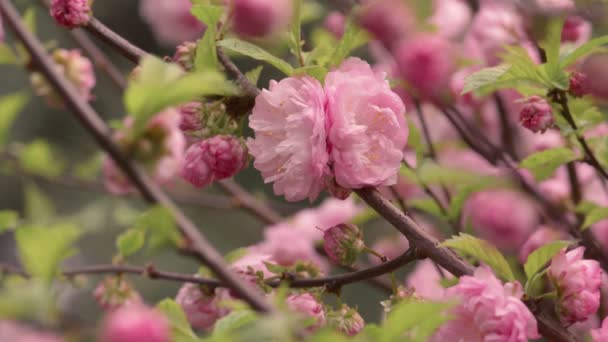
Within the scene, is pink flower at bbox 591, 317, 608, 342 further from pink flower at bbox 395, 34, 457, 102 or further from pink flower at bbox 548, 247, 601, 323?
pink flower at bbox 395, 34, 457, 102

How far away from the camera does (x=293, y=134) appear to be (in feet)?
1.81

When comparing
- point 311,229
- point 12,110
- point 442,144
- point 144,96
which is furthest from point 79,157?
point 144,96

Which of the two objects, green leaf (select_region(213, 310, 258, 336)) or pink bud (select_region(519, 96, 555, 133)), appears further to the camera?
pink bud (select_region(519, 96, 555, 133))

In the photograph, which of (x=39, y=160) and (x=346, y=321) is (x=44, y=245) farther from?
(x=39, y=160)

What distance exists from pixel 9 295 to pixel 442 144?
70 centimetres

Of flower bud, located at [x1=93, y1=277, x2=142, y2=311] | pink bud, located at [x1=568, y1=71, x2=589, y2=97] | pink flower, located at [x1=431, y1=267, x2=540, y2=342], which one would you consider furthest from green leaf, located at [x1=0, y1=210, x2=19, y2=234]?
pink bud, located at [x1=568, y1=71, x2=589, y2=97]

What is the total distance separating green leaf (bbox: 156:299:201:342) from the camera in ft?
1.66

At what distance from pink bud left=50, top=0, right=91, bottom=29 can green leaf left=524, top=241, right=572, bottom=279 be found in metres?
0.35

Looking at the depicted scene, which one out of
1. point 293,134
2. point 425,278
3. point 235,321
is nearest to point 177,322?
point 235,321

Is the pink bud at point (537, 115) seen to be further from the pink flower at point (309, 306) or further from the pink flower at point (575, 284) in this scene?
the pink flower at point (309, 306)

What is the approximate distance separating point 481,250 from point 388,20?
0.20m

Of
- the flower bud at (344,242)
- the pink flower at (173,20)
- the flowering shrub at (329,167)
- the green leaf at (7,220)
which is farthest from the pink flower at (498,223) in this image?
the pink flower at (173,20)

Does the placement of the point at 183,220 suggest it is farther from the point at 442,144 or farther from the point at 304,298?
the point at 442,144

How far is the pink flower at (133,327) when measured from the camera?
33 centimetres
